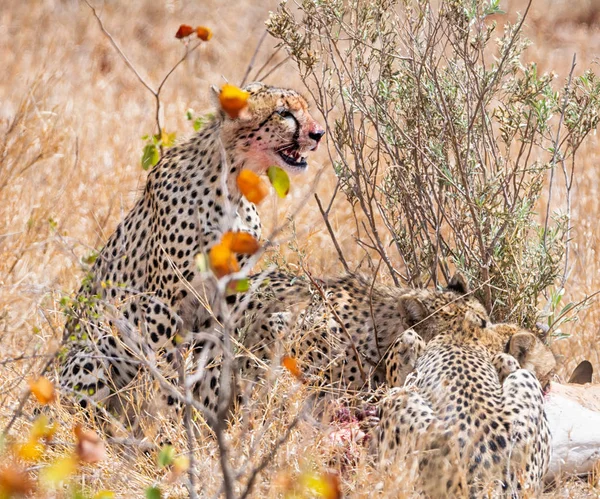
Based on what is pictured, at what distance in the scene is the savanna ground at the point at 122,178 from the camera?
373 cm

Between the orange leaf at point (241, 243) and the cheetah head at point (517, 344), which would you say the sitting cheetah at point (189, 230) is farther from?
the orange leaf at point (241, 243)

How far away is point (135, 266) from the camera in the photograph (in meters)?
4.91

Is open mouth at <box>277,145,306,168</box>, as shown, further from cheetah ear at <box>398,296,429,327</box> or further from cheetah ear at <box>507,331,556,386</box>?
cheetah ear at <box>507,331,556,386</box>

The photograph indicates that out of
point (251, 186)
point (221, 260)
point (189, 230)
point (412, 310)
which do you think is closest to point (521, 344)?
point (412, 310)

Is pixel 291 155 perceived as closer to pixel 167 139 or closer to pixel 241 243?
pixel 167 139

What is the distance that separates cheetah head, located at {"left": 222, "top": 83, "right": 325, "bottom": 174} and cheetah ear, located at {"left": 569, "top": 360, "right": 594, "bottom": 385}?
1.48 m

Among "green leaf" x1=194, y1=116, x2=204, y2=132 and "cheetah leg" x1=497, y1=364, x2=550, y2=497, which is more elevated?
"green leaf" x1=194, y1=116, x2=204, y2=132

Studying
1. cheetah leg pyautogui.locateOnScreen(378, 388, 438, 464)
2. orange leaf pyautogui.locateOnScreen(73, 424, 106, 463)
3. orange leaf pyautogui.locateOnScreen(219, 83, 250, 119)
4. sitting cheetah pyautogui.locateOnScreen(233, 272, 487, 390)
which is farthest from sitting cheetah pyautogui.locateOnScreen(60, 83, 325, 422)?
orange leaf pyautogui.locateOnScreen(73, 424, 106, 463)

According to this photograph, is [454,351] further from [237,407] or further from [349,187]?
[349,187]

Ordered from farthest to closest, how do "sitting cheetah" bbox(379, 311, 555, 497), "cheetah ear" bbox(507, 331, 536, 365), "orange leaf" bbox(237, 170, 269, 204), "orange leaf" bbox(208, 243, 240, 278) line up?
"cheetah ear" bbox(507, 331, 536, 365) < "sitting cheetah" bbox(379, 311, 555, 497) < "orange leaf" bbox(237, 170, 269, 204) < "orange leaf" bbox(208, 243, 240, 278)

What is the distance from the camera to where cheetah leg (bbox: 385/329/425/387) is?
4055 mm

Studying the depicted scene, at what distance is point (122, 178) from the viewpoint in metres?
6.68

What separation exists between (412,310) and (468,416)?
2.73 ft

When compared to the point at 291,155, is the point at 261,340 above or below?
below
